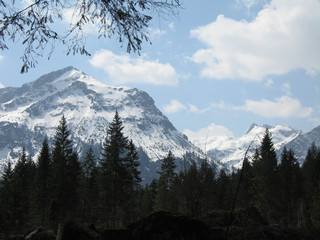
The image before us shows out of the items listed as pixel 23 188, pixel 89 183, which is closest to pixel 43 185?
pixel 89 183

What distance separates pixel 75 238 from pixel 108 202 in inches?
1226

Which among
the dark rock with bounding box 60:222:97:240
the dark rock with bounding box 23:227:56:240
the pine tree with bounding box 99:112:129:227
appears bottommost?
the dark rock with bounding box 23:227:56:240

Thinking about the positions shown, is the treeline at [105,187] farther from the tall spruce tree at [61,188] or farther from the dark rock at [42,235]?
the dark rock at [42,235]

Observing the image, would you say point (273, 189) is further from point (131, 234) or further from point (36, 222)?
point (131, 234)

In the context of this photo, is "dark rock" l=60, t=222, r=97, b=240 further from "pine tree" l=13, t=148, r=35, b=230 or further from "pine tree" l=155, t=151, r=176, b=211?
"pine tree" l=155, t=151, r=176, b=211

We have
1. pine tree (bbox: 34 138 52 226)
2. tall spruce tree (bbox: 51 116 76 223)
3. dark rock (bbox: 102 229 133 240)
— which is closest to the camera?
dark rock (bbox: 102 229 133 240)

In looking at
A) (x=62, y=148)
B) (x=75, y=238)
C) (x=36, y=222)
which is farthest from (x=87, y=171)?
(x=75, y=238)

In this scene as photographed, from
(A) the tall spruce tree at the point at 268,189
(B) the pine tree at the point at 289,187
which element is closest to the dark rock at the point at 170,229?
(A) the tall spruce tree at the point at 268,189

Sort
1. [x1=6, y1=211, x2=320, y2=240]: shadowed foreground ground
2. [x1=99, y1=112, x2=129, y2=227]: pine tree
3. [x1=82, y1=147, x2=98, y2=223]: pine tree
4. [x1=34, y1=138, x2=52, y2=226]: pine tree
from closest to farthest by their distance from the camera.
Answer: [x1=6, y1=211, x2=320, y2=240]: shadowed foreground ground
[x1=99, y1=112, x2=129, y2=227]: pine tree
[x1=34, y1=138, x2=52, y2=226]: pine tree
[x1=82, y1=147, x2=98, y2=223]: pine tree

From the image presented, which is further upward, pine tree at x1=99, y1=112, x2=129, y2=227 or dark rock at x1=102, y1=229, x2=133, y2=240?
pine tree at x1=99, y1=112, x2=129, y2=227

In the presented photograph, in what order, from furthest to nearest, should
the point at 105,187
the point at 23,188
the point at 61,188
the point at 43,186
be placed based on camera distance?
the point at 23,188 → the point at 43,186 → the point at 105,187 → the point at 61,188

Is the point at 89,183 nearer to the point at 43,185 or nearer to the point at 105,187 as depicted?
the point at 43,185

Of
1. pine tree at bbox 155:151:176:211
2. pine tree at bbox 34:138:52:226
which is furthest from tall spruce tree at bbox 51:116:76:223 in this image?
pine tree at bbox 155:151:176:211

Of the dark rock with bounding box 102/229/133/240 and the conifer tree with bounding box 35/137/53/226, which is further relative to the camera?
the conifer tree with bounding box 35/137/53/226
